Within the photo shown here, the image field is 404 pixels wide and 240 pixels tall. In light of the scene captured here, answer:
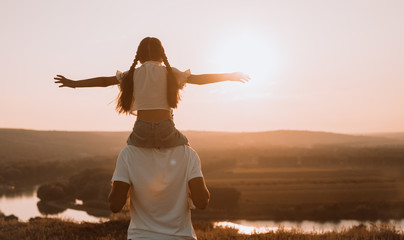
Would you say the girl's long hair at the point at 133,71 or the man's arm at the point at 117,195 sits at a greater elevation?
the girl's long hair at the point at 133,71

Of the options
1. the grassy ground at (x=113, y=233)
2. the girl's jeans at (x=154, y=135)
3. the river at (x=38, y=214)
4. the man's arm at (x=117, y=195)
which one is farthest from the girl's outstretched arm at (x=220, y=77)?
the river at (x=38, y=214)

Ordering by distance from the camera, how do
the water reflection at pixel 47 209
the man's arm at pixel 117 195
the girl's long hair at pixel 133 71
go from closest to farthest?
the man's arm at pixel 117 195 → the girl's long hair at pixel 133 71 → the water reflection at pixel 47 209

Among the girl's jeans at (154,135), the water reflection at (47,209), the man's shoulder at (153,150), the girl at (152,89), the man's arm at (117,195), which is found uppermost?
the girl at (152,89)

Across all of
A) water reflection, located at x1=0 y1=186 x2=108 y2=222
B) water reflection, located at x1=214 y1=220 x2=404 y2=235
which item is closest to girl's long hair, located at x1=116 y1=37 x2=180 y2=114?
water reflection, located at x1=214 y1=220 x2=404 y2=235

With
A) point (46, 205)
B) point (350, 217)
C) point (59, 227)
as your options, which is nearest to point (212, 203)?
point (350, 217)

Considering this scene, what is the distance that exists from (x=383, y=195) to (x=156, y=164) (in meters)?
98.1

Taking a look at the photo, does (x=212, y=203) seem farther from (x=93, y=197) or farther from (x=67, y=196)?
(x=67, y=196)

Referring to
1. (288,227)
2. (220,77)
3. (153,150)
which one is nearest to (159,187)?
(153,150)

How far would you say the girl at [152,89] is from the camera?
4.20 meters

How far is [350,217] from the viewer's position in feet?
251

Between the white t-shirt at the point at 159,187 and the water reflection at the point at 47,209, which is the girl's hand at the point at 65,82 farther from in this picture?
Answer: the water reflection at the point at 47,209

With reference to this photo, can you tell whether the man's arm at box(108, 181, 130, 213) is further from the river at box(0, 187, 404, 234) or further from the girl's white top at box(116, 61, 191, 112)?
the river at box(0, 187, 404, 234)

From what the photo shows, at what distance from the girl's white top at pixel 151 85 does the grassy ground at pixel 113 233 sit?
26.9 feet

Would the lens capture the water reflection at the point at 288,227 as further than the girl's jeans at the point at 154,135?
Yes
